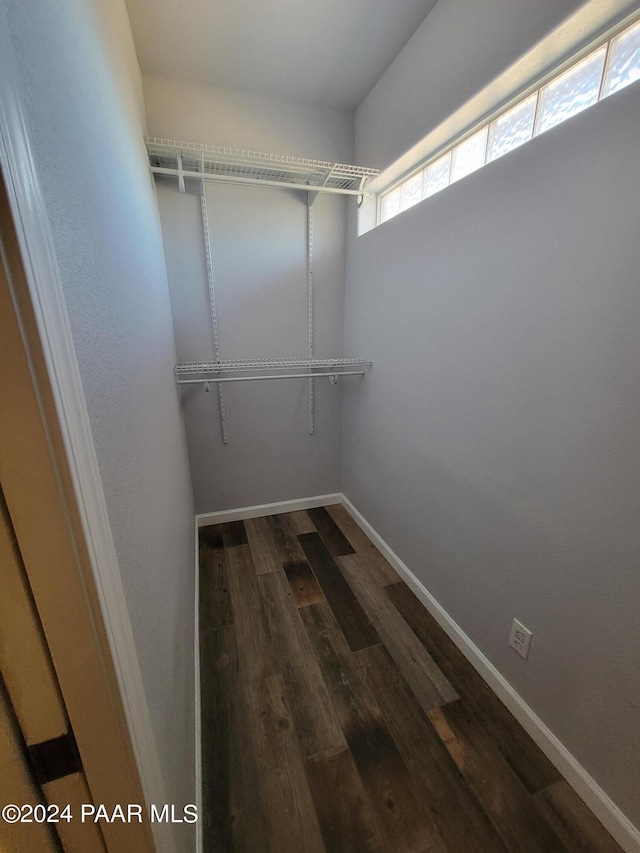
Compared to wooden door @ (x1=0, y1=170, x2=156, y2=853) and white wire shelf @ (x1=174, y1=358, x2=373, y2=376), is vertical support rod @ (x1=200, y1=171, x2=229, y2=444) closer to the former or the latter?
white wire shelf @ (x1=174, y1=358, x2=373, y2=376)

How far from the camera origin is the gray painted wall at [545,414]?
902mm

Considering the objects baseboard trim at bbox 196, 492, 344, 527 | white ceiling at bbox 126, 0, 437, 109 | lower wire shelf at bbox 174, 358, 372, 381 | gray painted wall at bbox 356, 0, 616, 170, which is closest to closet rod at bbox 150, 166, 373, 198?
gray painted wall at bbox 356, 0, 616, 170

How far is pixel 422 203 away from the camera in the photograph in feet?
5.08

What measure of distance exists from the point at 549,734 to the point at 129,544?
1.54 metres

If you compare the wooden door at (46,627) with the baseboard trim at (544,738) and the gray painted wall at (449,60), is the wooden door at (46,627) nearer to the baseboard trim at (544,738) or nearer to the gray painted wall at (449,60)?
the baseboard trim at (544,738)

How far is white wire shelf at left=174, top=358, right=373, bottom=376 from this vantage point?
2006 millimetres

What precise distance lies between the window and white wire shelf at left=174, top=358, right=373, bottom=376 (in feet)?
3.35

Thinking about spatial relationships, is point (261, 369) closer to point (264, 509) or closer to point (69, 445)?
point (264, 509)

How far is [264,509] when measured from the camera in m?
2.66

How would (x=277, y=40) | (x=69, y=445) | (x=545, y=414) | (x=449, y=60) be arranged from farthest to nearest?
(x=277, y=40)
(x=449, y=60)
(x=545, y=414)
(x=69, y=445)

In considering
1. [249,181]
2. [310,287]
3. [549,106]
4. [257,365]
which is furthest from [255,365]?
[549,106]

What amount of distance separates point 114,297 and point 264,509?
2.16m

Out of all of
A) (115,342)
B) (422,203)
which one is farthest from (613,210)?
(115,342)

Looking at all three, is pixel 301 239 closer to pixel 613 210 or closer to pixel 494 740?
pixel 613 210
